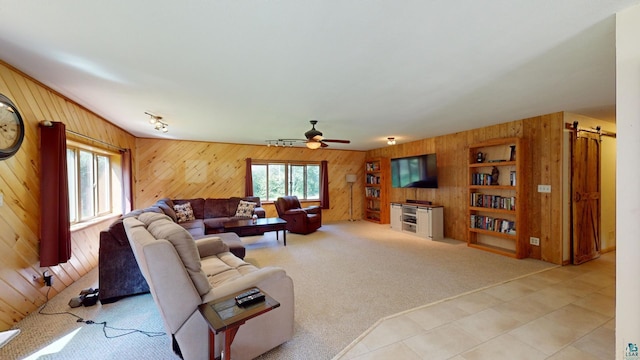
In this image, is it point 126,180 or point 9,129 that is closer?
point 9,129

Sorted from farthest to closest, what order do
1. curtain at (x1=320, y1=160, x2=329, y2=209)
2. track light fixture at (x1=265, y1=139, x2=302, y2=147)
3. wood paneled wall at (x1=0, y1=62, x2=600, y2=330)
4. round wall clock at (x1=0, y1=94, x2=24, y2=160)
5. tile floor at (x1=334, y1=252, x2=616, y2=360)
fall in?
curtain at (x1=320, y1=160, x2=329, y2=209) < track light fixture at (x1=265, y1=139, x2=302, y2=147) < wood paneled wall at (x1=0, y1=62, x2=600, y2=330) < round wall clock at (x1=0, y1=94, x2=24, y2=160) < tile floor at (x1=334, y1=252, x2=616, y2=360)

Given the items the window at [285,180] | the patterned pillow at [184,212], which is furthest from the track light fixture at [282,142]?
the patterned pillow at [184,212]

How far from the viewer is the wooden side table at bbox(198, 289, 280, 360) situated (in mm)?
1331

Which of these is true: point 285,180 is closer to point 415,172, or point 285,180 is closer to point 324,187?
point 324,187

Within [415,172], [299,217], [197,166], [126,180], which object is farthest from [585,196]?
[126,180]

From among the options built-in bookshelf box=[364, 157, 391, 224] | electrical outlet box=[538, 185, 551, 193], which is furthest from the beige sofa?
built-in bookshelf box=[364, 157, 391, 224]

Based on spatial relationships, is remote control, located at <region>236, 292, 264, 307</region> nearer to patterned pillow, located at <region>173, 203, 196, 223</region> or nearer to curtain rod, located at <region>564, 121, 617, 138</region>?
patterned pillow, located at <region>173, 203, 196, 223</region>

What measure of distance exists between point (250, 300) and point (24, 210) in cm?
265

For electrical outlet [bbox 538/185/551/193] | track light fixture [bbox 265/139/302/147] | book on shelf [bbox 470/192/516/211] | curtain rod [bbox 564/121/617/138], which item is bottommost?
→ book on shelf [bbox 470/192/516/211]

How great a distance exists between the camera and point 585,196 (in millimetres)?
→ 3938

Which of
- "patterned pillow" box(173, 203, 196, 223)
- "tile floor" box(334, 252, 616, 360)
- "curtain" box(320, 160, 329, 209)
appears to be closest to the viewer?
"tile floor" box(334, 252, 616, 360)

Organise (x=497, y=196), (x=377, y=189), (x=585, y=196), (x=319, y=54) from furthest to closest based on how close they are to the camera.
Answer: (x=377, y=189)
(x=497, y=196)
(x=585, y=196)
(x=319, y=54)

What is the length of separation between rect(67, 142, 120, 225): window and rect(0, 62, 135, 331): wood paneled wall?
777 mm

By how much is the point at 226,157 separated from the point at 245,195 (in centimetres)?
114
